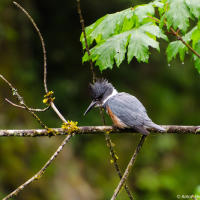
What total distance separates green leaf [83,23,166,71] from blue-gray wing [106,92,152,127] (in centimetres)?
62

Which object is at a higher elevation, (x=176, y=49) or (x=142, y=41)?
(x=142, y=41)

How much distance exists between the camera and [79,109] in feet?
24.7

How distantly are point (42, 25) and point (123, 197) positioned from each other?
14.2 feet

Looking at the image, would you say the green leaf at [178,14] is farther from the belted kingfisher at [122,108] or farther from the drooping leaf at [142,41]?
the belted kingfisher at [122,108]

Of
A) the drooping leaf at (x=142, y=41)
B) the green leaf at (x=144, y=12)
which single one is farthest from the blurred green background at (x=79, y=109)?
the green leaf at (x=144, y=12)

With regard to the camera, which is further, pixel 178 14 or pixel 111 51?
pixel 111 51

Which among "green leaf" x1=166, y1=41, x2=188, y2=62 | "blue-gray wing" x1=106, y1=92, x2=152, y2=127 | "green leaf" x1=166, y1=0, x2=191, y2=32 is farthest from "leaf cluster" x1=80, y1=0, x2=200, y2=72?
"blue-gray wing" x1=106, y1=92, x2=152, y2=127

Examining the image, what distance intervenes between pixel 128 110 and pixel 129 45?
761 mm

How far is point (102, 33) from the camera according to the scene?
103 inches

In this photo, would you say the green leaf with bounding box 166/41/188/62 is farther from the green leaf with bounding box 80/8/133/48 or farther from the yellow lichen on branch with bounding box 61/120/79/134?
the yellow lichen on branch with bounding box 61/120/79/134

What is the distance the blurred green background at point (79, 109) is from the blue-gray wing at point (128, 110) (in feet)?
10.9

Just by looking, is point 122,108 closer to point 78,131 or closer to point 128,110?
point 128,110

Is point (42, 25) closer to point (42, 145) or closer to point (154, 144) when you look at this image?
point (42, 145)

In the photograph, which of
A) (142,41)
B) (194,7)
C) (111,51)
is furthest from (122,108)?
(194,7)
